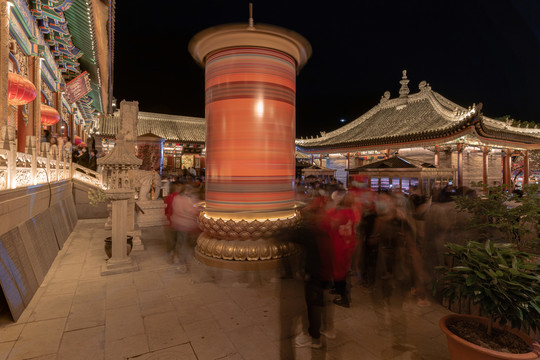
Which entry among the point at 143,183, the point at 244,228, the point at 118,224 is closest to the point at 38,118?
the point at 143,183

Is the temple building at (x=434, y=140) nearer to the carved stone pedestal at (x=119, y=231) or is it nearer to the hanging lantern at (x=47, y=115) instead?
the carved stone pedestal at (x=119, y=231)

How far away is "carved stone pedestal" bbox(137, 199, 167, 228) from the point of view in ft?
31.6

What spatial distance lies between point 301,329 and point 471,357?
1650 mm

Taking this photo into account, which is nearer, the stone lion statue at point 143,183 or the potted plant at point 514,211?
the potted plant at point 514,211

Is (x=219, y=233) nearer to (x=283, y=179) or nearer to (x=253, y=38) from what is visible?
(x=283, y=179)

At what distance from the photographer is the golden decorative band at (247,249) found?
4973 mm

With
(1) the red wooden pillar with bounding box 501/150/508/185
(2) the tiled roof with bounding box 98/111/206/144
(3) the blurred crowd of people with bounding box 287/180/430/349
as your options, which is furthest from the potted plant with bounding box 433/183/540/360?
(2) the tiled roof with bounding box 98/111/206/144

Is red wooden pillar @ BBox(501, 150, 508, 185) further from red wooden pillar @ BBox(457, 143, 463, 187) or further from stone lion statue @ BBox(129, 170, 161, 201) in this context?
stone lion statue @ BBox(129, 170, 161, 201)

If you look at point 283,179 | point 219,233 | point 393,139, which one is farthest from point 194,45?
point 393,139

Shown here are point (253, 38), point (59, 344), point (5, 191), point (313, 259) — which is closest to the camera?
point (59, 344)

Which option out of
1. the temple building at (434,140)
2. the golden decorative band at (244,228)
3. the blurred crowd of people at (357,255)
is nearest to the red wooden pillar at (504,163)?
the temple building at (434,140)

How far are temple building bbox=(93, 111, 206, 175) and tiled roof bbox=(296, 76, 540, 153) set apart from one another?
11407 millimetres

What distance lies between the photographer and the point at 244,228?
4949mm

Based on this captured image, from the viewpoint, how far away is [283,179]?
214 inches
